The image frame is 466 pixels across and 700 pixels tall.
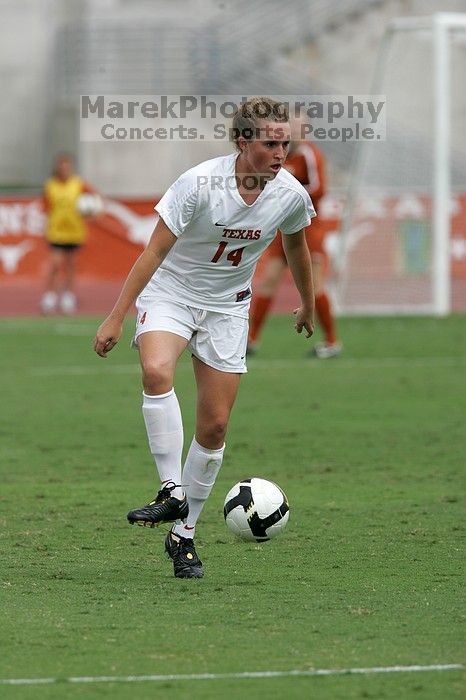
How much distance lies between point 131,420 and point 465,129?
67.1 feet

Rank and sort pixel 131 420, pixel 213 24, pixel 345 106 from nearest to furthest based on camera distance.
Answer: pixel 131 420 → pixel 345 106 → pixel 213 24

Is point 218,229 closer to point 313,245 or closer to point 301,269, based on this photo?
point 301,269

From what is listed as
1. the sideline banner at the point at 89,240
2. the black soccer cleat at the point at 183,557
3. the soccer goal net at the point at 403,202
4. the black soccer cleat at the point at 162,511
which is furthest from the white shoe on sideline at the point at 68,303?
the black soccer cleat at the point at 162,511

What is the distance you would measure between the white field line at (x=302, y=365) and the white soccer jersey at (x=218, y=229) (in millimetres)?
7815

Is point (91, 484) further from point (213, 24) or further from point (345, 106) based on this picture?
point (213, 24)

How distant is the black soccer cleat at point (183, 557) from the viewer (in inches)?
234

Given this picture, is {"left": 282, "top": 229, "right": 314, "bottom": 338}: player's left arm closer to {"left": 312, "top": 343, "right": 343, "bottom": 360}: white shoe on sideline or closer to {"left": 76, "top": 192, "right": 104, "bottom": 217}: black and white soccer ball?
{"left": 312, "top": 343, "right": 343, "bottom": 360}: white shoe on sideline

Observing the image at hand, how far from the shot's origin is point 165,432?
5.97 metres

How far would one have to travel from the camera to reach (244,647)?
188 inches

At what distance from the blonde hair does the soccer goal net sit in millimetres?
12936

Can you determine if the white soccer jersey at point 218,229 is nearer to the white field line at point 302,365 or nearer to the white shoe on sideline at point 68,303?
the white field line at point 302,365

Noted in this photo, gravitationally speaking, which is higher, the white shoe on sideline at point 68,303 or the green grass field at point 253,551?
the green grass field at point 253,551

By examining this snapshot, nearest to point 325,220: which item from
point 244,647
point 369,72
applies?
point 369,72

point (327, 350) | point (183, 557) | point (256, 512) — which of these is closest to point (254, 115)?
point (256, 512)
